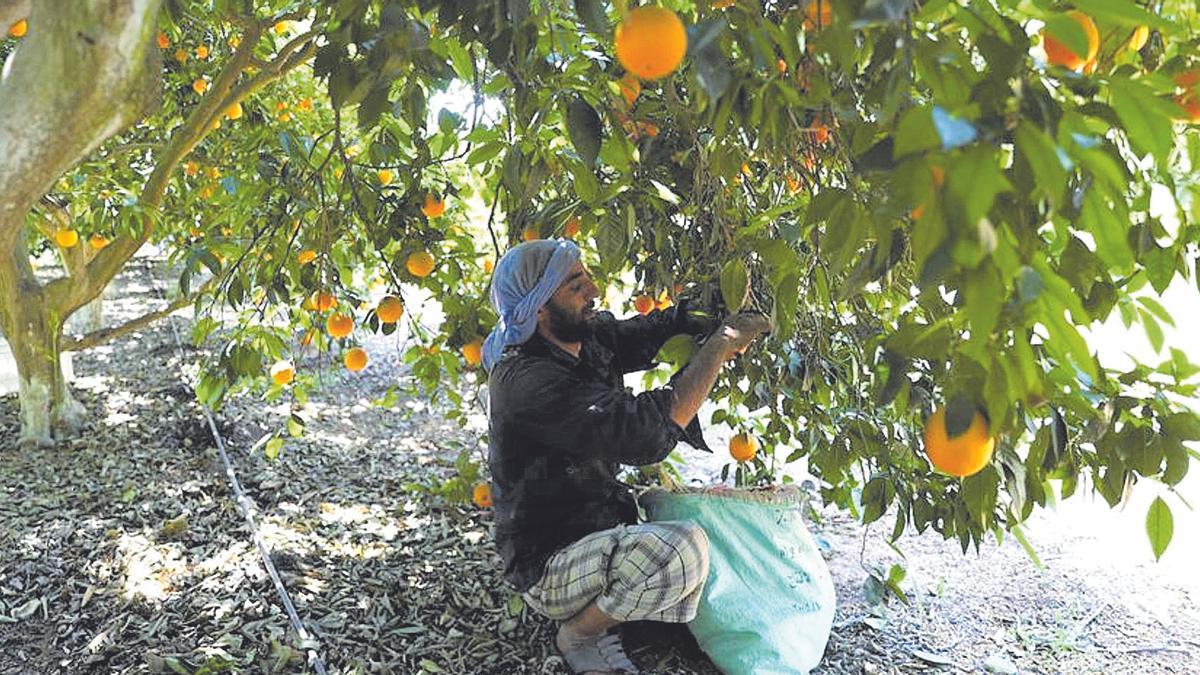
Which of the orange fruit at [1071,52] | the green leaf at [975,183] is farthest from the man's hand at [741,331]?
the green leaf at [975,183]

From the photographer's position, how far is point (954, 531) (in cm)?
179

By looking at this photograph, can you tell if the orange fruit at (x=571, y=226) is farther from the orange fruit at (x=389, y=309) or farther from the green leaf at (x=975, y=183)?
the green leaf at (x=975, y=183)

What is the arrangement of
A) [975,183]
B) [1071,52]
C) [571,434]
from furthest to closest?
[571,434], [1071,52], [975,183]

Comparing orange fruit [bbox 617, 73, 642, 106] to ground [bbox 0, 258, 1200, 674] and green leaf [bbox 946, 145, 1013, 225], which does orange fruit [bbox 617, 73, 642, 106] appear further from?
ground [bbox 0, 258, 1200, 674]

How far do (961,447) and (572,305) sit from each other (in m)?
1.41

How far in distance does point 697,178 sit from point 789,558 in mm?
1150

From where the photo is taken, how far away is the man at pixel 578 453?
6.53 ft

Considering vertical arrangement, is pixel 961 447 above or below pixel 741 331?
above

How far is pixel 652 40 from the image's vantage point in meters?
0.94

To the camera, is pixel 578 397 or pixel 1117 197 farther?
pixel 578 397

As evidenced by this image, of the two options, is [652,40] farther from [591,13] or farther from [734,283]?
[734,283]

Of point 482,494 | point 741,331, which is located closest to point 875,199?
point 741,331

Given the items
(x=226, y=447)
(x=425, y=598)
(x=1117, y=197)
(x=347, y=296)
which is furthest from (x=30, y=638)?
(x=1117, y=197)

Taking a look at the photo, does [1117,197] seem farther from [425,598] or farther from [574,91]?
[425,598]
